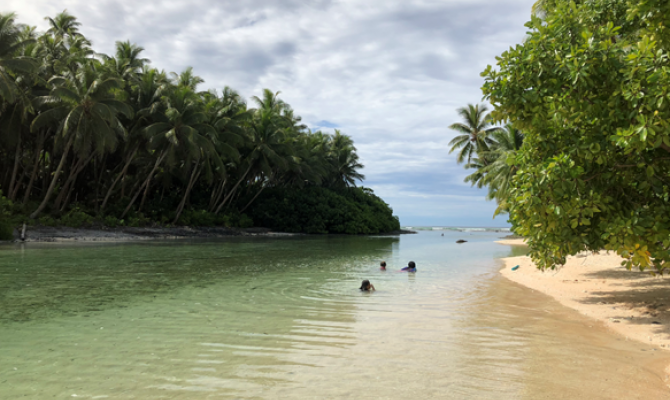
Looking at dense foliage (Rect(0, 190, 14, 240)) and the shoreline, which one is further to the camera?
the shoreline

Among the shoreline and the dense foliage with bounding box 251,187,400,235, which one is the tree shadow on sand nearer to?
the shoreline

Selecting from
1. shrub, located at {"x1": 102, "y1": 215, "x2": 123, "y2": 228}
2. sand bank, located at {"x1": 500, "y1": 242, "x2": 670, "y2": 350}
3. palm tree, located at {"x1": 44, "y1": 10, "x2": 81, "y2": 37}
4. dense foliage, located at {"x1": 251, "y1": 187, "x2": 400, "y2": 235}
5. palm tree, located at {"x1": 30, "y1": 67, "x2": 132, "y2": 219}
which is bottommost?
sand bank, located at {"x1": 500, "y1": 242, "x2": 670, "y2": 350}

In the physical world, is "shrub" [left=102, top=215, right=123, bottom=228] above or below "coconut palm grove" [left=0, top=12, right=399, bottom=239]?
below

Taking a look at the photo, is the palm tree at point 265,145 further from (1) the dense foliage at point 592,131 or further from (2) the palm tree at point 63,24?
(1) the dense foliage at point 592,131

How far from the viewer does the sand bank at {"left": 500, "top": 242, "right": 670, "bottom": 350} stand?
19.2ft

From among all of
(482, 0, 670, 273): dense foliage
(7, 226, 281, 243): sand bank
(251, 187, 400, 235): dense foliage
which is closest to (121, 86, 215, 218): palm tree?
(7, 226, 281, 243): sand bank

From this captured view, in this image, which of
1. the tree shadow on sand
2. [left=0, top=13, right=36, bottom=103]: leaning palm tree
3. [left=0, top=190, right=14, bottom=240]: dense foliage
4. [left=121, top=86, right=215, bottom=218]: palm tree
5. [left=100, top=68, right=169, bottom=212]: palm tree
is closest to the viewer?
the tree shadow on sand

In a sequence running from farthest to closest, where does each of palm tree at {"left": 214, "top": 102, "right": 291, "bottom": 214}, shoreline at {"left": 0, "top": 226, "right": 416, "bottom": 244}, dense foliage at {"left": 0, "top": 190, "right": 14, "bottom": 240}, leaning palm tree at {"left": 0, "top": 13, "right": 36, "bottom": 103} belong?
palm tree at {"left": 214, "top": 102, "right": 291, "bottom": 214} → shoreline at {"left": 0, "top": 226, "right": 416, "bottom": 244} → dense foliage at {"left": 0, "top": 190, "right": 14, "bottom": 240} → leaning palm tree at {"left": 0, "top": 13, "right": 36, "bottom": 103}

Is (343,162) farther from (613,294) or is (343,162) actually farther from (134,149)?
(613,294)

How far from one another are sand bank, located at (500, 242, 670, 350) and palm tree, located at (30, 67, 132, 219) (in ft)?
72.9

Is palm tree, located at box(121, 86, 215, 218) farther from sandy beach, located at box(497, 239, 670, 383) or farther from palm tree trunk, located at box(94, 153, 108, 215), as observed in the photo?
sandy beach, located at box(497, 239, 670, 383)

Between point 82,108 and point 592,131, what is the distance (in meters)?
25.0

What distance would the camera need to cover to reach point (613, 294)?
8461 mm

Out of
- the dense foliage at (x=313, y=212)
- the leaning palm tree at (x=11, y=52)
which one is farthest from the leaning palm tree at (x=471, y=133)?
the leaning palm tree at (x=11, y=52)
